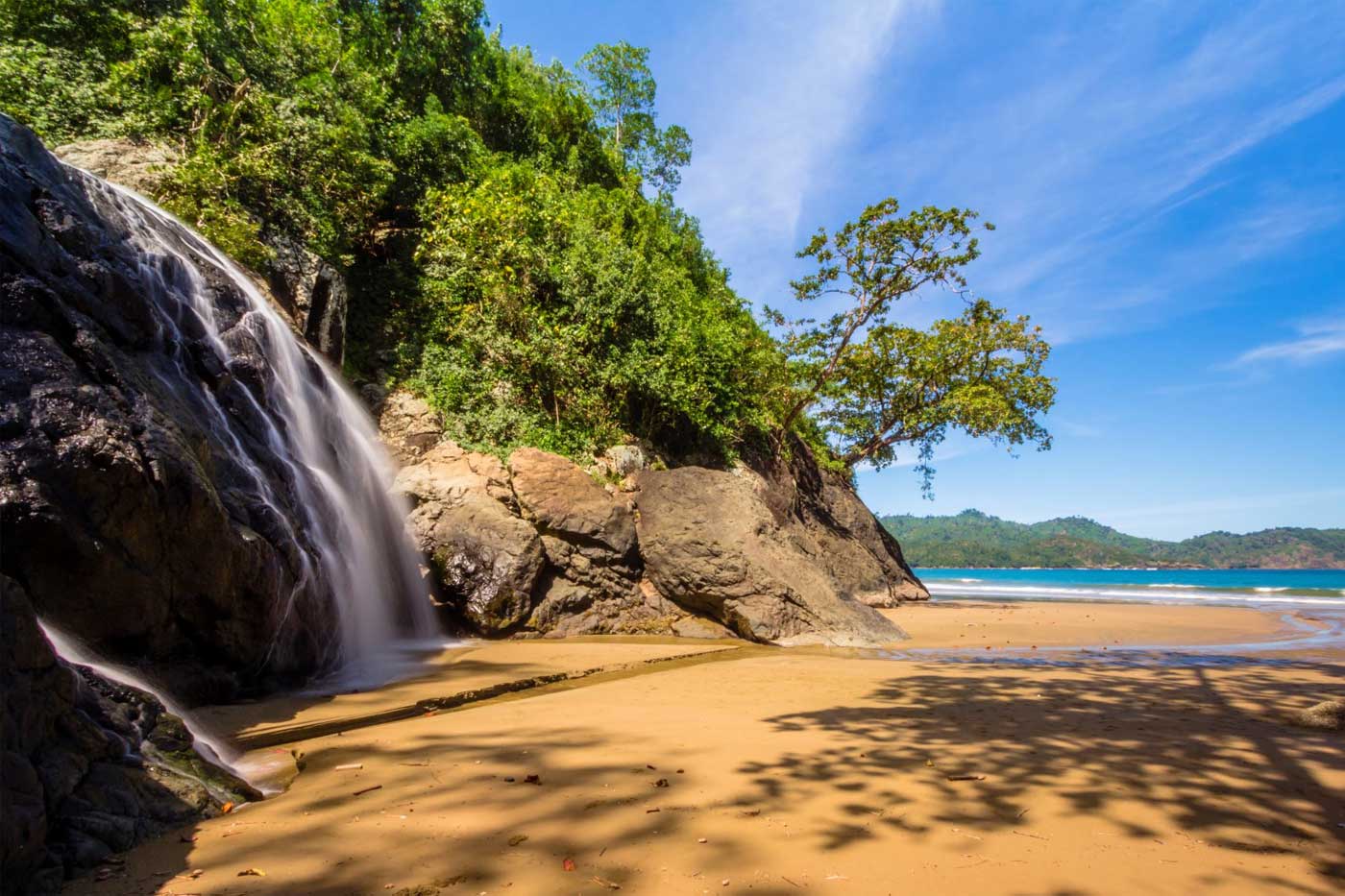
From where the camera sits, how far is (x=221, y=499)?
513cm

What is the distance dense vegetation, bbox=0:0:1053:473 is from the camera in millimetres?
11430

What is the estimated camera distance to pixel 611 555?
407 inches

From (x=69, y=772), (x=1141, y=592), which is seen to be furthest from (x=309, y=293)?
(x=1141, y=592)

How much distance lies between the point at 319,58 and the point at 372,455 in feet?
36.0

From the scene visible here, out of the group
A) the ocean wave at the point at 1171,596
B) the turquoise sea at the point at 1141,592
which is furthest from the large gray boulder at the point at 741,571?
the ocean wave at the point at 1171,596

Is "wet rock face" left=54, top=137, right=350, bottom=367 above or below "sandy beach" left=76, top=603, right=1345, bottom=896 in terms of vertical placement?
above

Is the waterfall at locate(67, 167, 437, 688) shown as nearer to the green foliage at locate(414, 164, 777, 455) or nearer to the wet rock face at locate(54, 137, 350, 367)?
the wet rock face at locate(54, 137, 350, 367)

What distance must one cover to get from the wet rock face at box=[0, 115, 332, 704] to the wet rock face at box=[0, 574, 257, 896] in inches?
59.1

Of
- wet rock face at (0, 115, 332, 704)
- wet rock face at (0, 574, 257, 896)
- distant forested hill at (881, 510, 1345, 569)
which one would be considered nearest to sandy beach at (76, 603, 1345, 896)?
wet rock face at (0, 574, 257, 896)

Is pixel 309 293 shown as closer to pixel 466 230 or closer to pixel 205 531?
pixel 466 230

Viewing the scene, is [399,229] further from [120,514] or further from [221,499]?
[120,514]

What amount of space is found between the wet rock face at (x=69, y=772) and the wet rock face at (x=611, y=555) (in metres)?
6.73

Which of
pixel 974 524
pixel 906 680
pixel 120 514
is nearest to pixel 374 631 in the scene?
pixel 120 514

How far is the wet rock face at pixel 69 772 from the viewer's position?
1805 millimetres
